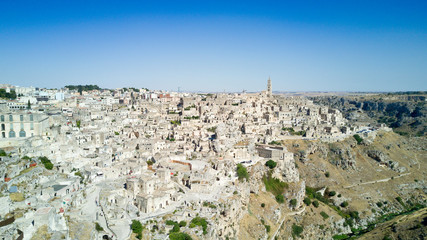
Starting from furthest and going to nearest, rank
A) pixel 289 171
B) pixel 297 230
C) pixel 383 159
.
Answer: pixel 383 159
pixel 289 171
pixel 297 230

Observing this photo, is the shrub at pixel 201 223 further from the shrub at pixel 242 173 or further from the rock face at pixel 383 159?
the rock face at pixel 383 159

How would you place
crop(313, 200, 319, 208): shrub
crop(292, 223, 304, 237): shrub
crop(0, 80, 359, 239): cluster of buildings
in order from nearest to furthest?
1. crop(0, 80, 359, 239): cluster of buildings
2. crop(292, 223, 304, 237): shrub
3. crop(313, 200, 319, 208): shrub

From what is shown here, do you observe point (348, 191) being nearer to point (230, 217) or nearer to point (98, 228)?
point (230, 217)

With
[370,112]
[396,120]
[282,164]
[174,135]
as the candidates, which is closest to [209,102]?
[174,135]

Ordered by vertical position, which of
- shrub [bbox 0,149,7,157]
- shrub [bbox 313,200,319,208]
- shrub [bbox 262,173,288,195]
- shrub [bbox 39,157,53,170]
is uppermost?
shrub [bbox 0,149,7,157]

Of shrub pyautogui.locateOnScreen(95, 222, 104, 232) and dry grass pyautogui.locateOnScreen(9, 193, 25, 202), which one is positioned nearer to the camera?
dry grass pyautogui.locateOnScreen(9, 193, 25, 202)

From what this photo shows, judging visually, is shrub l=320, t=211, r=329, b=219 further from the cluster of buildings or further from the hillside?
the cluster of buildings

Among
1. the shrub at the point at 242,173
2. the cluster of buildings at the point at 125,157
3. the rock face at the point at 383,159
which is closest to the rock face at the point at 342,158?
the cluster of buildings at the point at 125,157

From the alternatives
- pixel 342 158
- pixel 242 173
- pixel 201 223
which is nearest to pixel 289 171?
pixel 242 173

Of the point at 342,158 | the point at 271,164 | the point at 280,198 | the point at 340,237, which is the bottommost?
the point at 340,237

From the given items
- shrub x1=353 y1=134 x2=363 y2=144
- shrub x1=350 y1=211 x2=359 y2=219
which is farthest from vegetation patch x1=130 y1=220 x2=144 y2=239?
shrub x1=353 y1=134 x2=363 y2=144

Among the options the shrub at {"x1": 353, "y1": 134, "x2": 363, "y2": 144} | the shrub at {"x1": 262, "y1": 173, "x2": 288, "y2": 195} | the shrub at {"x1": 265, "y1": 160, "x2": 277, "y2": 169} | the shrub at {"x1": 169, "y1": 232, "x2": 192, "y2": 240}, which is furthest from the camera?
the shrub at {"x1": 353, "y1": 134, "x2": 363, "y2": 144}
